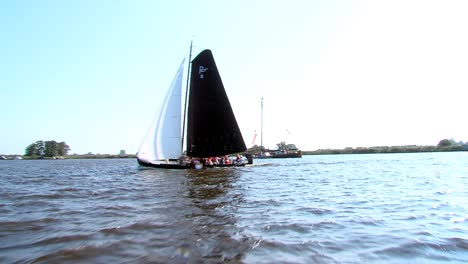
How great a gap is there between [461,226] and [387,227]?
2.38 metres

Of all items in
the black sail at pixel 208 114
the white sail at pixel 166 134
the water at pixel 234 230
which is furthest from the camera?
the black sail at pixel 208 114

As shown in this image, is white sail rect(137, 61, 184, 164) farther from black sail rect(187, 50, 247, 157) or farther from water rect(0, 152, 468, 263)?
water rect(0, 152, 468, 263)

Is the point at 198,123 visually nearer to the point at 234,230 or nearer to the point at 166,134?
the point at 166,134

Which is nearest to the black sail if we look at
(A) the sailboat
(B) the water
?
(A) the sailboat

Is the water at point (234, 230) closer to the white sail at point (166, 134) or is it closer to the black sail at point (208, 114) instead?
the white sail at point (166, 134)

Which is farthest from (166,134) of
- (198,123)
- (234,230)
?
(234,230)

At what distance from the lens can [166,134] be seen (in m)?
40.6

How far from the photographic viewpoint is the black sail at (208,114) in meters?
42.9

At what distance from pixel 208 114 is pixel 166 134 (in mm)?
5633

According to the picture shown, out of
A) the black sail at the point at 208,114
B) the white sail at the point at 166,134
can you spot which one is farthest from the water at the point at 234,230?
the black sail at the point at 208,114

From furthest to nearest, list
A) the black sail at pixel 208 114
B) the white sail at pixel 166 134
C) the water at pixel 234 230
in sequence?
the black sail at pixel 208 114
the white sail at pixel 166 134
the water at pixel 234 230

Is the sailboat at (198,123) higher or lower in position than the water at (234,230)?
higher

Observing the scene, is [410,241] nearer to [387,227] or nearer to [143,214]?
[387,227]

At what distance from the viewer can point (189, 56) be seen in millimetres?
47094
